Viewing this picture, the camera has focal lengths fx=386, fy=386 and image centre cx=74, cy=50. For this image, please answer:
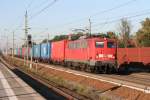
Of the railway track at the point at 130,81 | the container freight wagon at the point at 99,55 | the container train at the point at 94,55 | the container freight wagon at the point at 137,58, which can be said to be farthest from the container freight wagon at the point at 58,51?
the railway track at the point at 130,81

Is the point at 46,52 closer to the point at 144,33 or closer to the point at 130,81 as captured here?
the point at 144,33

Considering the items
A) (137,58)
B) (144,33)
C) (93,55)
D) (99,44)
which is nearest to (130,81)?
(93,55)

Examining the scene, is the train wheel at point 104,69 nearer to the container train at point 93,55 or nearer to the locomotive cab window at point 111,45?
the container train at point 93,55

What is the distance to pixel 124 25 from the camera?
10612 centimetres

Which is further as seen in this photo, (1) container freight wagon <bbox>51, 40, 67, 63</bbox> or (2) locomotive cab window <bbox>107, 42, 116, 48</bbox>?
(1) container freight wagon <bbox>51, 40, 67, 63</bbox>

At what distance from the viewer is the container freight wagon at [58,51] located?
46875mm

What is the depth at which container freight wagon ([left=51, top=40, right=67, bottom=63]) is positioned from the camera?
46875mm

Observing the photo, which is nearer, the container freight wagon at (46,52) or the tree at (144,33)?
the container freight wagon at (46,52)

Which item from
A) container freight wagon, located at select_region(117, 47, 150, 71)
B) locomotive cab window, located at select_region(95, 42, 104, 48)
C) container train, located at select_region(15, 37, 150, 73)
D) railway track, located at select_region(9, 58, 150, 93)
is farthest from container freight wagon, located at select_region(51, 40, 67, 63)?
railway track, located at select_region(9, 58, 150, 93)

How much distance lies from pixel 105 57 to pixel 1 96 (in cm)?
1611

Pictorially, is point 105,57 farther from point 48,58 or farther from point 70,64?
point 48,58

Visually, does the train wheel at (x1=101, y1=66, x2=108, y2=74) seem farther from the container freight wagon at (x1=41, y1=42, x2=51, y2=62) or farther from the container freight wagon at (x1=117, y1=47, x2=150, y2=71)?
the container freight wagon at (x1=41, y1=42, x2=51, y2=62)

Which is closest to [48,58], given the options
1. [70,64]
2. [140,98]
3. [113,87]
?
[70,64]

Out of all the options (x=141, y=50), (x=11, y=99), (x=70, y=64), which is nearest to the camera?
(x=11, y=99)
